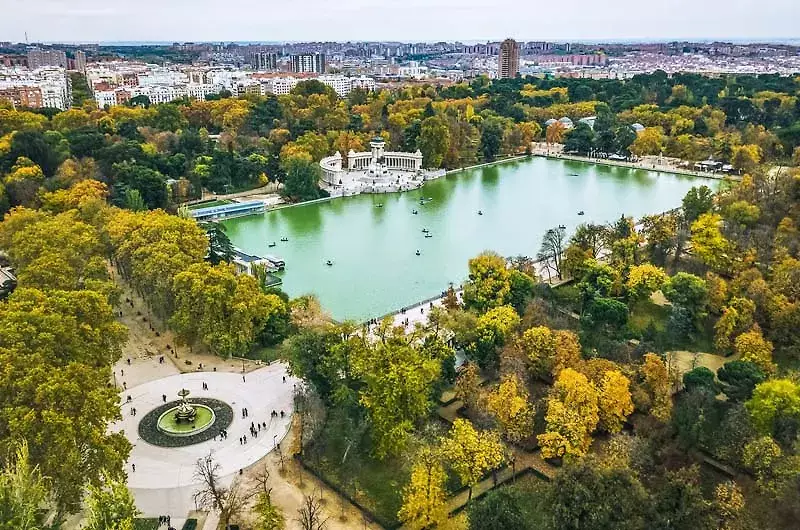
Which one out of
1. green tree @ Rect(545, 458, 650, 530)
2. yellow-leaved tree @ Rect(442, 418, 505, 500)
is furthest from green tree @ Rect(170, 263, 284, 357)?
green tree @ Rect(545, 458, 650, 530)

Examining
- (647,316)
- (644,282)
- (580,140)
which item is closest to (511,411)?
(644,282)

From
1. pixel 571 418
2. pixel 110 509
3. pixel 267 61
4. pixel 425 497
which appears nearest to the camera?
pixel 110 509

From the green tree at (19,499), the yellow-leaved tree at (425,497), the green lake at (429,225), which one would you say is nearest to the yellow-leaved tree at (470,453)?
the yellow-leaved tree at (425,497)

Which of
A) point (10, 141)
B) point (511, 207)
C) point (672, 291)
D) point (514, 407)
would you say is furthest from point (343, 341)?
point (10, 141)

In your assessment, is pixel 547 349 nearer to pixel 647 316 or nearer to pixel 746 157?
pixel 647 316

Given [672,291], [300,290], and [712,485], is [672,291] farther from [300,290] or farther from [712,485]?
[300,290]

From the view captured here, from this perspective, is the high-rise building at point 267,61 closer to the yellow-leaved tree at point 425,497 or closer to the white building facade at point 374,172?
the white building facade at point 374,172

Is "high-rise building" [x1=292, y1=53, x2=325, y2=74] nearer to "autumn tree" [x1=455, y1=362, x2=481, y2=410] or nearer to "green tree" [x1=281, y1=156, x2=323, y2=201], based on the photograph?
"green tree" [x1=281, y1=156, x2=323, y2=201]
